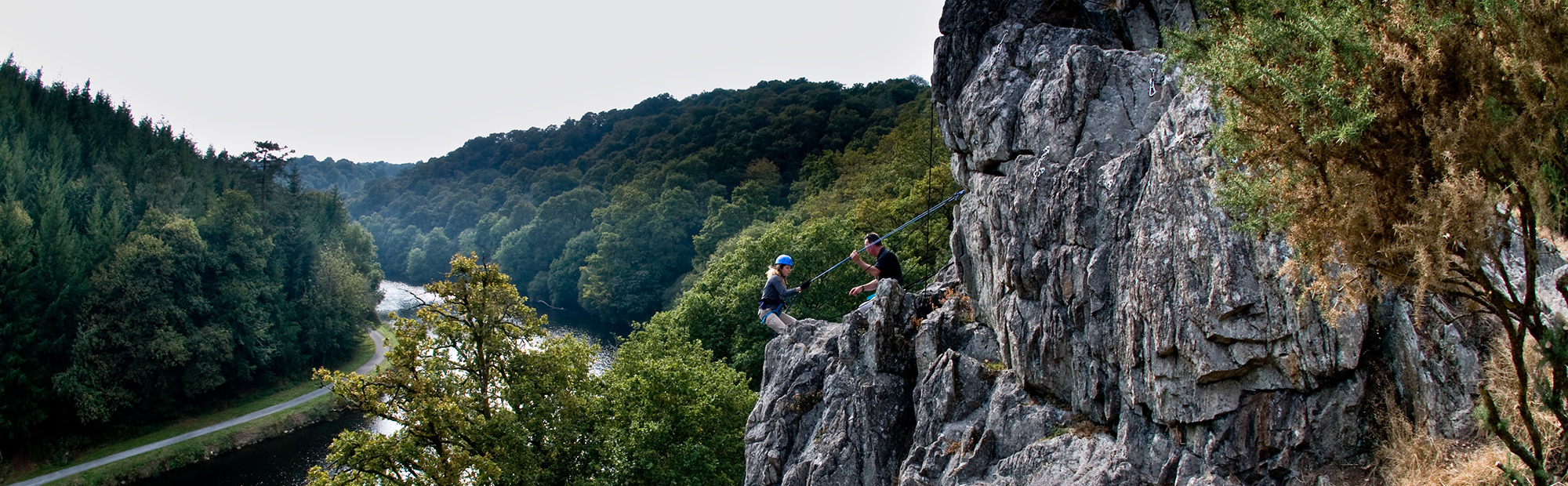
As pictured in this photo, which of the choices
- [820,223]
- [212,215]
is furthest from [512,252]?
[820,223]

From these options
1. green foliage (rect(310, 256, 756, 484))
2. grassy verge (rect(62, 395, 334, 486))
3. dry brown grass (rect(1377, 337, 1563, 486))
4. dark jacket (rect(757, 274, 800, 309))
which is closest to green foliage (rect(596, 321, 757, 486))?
green foliage (rect(310, 256, 756, 484))

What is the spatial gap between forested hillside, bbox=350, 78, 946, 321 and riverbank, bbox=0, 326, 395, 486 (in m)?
14.1

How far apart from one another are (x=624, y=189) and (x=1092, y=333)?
79485 millimetres

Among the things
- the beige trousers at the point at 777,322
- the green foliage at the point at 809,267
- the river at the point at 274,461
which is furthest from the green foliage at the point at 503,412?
the river at the point at 274,461

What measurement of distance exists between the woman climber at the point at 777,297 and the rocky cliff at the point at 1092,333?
1.42 metres

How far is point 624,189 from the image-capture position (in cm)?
8681

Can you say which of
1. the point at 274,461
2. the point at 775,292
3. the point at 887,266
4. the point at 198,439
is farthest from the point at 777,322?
the point at 198,439

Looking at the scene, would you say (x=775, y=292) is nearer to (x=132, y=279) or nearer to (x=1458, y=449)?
(x=1458, y=449)

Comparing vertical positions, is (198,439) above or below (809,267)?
below

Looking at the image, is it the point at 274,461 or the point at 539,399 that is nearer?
the point at 539,399

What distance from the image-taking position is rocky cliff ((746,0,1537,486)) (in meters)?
8.27

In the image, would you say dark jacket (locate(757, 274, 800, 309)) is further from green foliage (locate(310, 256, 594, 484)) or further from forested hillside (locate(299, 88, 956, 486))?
green foliage (locate(310, 256, 594, 484))

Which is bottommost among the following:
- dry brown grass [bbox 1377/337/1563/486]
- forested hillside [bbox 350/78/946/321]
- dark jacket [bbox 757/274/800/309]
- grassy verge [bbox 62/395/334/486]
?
grassy verge [bbox 62/395/334/486]

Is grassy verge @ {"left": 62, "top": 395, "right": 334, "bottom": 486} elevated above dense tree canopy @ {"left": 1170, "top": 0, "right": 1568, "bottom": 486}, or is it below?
below
